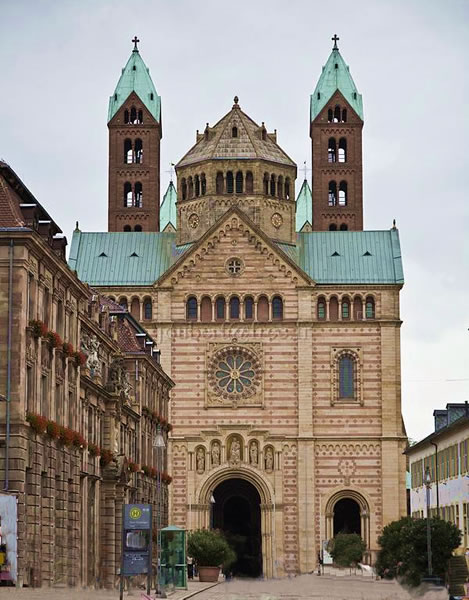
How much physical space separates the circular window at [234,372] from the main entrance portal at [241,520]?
644 cm

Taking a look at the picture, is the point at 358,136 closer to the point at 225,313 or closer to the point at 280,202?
the point at 280,202

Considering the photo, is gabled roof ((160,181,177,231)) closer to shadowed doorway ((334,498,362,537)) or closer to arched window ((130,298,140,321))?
arched window ((130,298,140,321))

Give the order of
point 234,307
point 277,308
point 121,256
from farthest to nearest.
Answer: point 121,256
point 234,307
point 277,308

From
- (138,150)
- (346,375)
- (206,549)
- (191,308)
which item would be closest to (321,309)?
(346,375)

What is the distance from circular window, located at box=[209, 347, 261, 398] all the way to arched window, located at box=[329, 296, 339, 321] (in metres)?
5.91

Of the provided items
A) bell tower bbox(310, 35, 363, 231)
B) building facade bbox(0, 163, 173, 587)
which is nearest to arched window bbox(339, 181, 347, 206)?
bell tower bbox(310, 35, 363, 231)

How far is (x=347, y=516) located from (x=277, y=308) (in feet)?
49.6

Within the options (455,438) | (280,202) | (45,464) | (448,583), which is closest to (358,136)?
(280,202)

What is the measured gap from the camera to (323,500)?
98.5 meters

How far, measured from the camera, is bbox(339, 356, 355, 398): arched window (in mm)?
100000

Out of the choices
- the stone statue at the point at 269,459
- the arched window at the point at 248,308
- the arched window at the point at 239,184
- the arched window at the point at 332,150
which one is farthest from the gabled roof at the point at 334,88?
the stone statue at the point at 269,459

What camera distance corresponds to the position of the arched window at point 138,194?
11062 cm

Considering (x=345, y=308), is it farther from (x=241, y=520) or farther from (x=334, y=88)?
(x=334, y=88)

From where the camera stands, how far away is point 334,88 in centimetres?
11175
